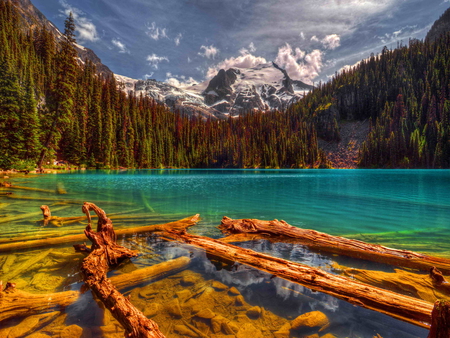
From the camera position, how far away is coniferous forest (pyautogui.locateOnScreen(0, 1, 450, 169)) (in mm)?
38125

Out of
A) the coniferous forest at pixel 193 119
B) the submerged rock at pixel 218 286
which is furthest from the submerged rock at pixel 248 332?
the coniferous forest at pixel 193 119

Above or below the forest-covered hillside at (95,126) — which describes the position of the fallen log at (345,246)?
below

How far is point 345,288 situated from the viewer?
12.8 ft

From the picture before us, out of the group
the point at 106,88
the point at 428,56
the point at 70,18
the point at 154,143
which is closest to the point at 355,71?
the point at 428,56

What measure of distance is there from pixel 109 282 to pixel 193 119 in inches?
6340

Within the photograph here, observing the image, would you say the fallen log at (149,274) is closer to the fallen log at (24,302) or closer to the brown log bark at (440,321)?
the fallen log at (24,302)

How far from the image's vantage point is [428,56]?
6344 inches

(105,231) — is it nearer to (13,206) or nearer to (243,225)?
(243,225)

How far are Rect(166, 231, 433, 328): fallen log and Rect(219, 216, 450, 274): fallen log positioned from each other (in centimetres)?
243

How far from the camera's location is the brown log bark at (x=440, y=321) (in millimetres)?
2135

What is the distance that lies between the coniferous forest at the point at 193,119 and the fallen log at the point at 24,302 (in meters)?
39.5

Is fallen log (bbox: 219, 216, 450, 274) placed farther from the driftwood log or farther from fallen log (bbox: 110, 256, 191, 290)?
the driftwood log

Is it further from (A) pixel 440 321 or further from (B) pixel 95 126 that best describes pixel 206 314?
(B) pixel 95 126

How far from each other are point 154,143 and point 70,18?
73.8m
